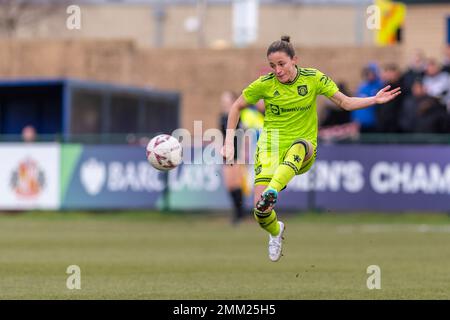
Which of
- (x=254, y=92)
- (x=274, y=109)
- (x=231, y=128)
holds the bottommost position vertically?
(x=231, y=128)

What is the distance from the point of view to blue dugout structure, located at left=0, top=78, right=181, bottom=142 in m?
28.1

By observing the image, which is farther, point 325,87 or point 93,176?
point 93,176

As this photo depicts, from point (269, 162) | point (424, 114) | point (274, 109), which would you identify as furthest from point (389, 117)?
point (274, 109)

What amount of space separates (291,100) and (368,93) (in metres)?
12.3

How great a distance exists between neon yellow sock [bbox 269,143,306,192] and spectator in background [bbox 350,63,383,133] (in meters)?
11.8

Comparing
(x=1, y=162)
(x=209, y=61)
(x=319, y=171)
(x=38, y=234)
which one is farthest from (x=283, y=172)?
(x=209, y=61)

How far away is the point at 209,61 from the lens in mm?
33906

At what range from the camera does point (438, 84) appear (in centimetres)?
2491

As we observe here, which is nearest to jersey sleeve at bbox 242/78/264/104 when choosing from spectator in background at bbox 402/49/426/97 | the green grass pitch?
the green grass pitch

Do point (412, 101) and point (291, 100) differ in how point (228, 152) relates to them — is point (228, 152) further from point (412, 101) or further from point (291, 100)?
point (412, 101)

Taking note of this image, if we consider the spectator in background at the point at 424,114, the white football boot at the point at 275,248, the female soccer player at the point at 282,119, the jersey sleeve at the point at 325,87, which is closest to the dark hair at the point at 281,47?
the female soccer player at the point at 282,119

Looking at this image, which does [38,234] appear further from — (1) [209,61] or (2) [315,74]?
(1) [209,61]

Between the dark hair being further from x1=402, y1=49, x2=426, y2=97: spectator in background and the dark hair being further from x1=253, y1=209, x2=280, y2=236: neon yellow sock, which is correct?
x1=402, y1=49, x2=426, y2=97: spectator in background
